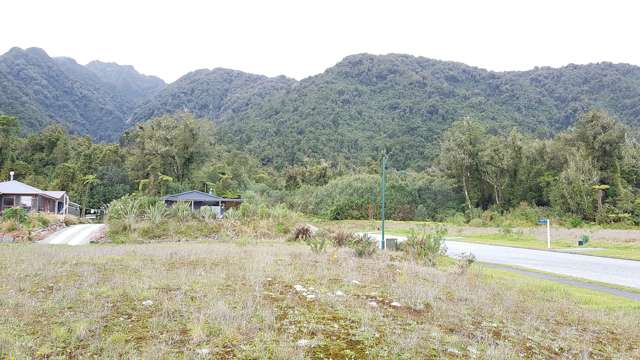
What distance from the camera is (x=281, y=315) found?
4.86 m

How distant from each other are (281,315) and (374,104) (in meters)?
73.5

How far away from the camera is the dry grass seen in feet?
12.7

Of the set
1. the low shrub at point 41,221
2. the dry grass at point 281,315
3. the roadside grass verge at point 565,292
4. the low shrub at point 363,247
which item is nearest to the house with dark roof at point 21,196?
the low shrub at point 41,221

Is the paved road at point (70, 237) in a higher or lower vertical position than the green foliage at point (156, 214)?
lower

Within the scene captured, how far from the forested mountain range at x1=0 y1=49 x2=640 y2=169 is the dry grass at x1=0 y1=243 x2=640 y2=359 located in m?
50.7

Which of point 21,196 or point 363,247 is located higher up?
point 21,196

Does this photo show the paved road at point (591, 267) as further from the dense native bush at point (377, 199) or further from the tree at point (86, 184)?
the tree at point (86, 184)

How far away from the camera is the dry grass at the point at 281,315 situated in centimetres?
388

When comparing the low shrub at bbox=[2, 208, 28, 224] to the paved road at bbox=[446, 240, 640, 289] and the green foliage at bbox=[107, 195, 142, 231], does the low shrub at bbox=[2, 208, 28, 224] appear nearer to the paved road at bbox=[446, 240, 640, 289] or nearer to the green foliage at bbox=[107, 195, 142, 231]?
the green foliage at bbox=[107, 195, 142, 231]

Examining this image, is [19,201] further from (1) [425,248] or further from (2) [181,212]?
(1) [425,248]

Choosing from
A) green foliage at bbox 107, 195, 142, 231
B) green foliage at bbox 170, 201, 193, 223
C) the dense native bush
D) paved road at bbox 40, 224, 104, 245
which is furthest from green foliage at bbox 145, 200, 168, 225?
the dense native bush

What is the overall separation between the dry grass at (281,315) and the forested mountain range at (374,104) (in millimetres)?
50721

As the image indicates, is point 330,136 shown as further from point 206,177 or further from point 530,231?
point 530,231

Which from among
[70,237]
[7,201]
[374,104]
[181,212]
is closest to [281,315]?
[181,212]
